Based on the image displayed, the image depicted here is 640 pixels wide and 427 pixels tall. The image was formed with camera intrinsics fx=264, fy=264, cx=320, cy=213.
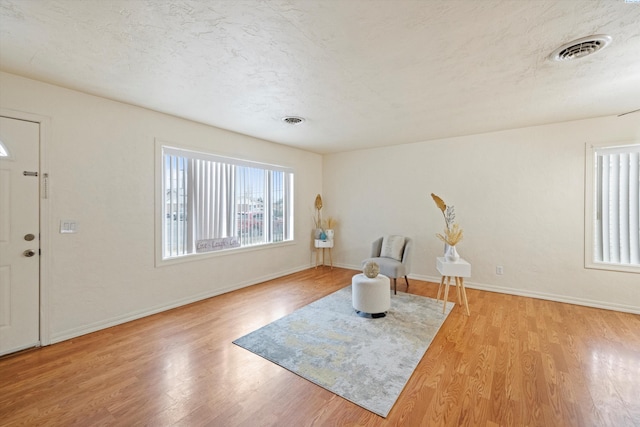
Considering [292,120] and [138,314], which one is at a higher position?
[292,120]

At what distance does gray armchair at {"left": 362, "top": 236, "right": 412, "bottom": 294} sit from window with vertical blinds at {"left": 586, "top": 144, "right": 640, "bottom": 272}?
2359mm

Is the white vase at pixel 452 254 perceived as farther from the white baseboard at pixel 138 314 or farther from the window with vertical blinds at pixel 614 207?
the white baseboard at pixel 138 314

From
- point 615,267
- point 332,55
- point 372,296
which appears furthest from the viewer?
point 615,267

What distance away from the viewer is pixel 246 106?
3.14 meters

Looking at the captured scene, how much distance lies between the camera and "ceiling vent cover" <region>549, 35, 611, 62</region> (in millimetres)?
1852

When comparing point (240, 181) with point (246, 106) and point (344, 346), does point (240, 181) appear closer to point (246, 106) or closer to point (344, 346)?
point (246, 106)

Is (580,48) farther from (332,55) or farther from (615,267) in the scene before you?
(615,267)

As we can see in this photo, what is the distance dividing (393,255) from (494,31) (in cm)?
322

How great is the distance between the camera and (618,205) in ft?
11.5

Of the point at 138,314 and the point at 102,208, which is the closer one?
the point at 102,208

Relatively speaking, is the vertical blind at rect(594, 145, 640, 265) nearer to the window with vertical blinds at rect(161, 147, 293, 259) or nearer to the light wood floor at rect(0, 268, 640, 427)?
the light wood floor at rect(0, 268, 640, 427)

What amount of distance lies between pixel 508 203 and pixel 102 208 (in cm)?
→ 550

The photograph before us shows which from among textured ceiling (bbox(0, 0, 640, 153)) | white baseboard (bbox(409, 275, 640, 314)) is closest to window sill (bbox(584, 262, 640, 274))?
white baseboard (bbox(409, 275, 640, 314))

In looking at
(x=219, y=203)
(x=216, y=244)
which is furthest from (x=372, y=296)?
(x=219, y=203)
